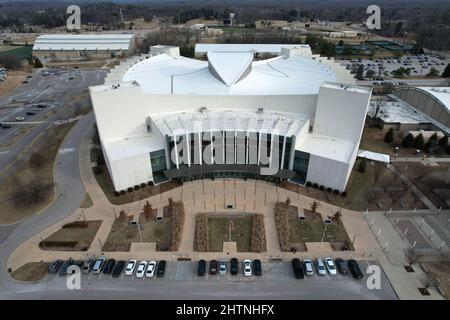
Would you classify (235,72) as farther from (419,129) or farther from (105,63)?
(105,63)

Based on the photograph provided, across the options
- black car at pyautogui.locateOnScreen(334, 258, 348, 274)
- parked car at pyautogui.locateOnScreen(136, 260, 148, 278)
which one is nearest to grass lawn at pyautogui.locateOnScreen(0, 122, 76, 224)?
parked car at pyautogui.locateOnScreen(136, 260, 148, 278)

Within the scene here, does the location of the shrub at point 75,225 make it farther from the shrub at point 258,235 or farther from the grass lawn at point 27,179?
the shrub at point 258,235

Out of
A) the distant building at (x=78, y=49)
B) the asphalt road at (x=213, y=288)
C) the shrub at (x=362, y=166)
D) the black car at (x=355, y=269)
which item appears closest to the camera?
the asphalt road at (x=213, y=288)

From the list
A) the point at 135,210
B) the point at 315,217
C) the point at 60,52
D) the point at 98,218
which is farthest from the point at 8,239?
the point at 60,52

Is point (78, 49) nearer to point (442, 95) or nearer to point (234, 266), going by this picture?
point (234, 266)

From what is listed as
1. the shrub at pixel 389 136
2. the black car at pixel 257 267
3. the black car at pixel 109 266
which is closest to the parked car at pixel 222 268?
the black car at pixel 257 267
